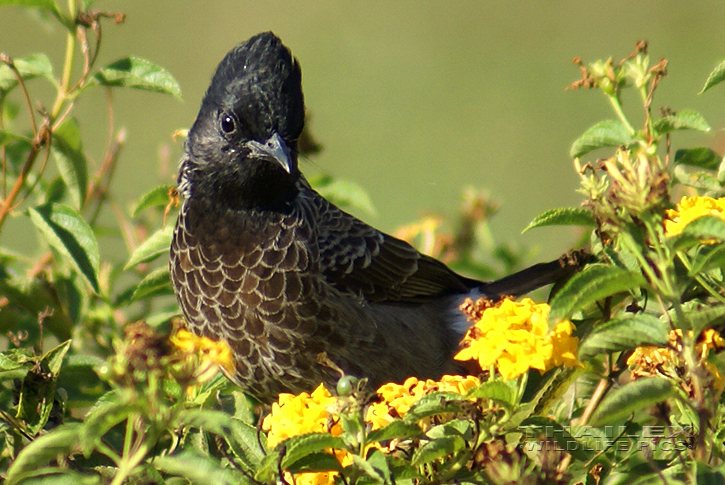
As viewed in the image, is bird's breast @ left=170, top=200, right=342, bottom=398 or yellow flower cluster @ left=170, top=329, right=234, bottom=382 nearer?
yellow flower cluster @ left=170, top=329, right=234, bottom=382

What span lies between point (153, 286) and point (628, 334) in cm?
207

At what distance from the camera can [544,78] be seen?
12.3 meters

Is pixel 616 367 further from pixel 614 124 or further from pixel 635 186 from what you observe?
pixel 635 186

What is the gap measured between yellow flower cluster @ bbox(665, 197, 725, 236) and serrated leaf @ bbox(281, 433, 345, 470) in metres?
0.87

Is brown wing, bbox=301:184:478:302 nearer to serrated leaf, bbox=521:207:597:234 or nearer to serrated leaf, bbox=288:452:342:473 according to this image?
serrated leaf, bbox=521:207:597:234

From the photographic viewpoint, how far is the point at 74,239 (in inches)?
115

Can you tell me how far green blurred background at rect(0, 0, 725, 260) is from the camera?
1062 cm

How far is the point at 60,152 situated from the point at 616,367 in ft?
5.89

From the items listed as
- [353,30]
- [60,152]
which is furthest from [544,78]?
[60,152]

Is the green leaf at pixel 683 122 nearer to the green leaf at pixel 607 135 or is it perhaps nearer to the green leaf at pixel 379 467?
the green leaf at pixel 607 135

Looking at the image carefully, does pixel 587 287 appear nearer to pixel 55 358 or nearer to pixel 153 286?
pixel 55 358

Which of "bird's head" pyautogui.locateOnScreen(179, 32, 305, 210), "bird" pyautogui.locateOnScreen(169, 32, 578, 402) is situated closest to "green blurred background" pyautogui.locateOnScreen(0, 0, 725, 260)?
"bird" pyautogui.locateOnScreen(169, 32, 578, 402)

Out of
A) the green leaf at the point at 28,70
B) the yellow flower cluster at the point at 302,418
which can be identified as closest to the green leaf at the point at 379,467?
the yellow flower cluster at the point at 302,418

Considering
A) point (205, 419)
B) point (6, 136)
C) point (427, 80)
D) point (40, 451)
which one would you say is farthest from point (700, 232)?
point (427, 80)
